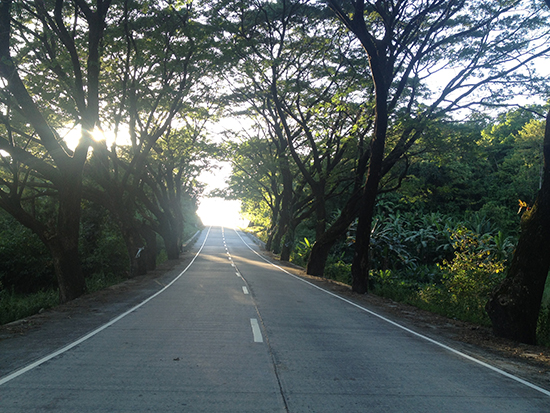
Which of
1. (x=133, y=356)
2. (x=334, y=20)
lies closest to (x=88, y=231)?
(x=334, y=20)

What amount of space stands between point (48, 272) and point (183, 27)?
1361cm

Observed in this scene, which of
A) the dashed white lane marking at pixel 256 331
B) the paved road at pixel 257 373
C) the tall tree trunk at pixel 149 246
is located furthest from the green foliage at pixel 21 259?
the dashed white lane marking at pixel 256 331

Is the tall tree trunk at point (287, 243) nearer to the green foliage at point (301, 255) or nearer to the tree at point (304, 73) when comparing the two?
the green foliage at point (301, 255)

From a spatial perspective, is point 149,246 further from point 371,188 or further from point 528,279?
point 528,279

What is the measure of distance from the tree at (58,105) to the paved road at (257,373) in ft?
15.9

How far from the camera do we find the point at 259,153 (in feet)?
105

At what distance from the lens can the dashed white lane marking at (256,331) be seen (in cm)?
752

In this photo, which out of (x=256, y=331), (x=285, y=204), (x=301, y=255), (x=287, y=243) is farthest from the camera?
(x=285, y=204)

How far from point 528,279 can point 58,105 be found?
52.0 ft

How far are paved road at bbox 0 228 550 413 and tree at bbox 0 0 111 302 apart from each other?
4.85 m

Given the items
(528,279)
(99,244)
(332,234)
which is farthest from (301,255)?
(528,279)

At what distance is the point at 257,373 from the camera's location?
18.3 feet

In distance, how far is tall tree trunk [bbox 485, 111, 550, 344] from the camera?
8.70m

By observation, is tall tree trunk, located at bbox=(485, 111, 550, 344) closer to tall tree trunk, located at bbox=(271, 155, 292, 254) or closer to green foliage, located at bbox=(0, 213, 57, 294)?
tall tree trunk, located at bbox=(271, 155, 292, 254)
